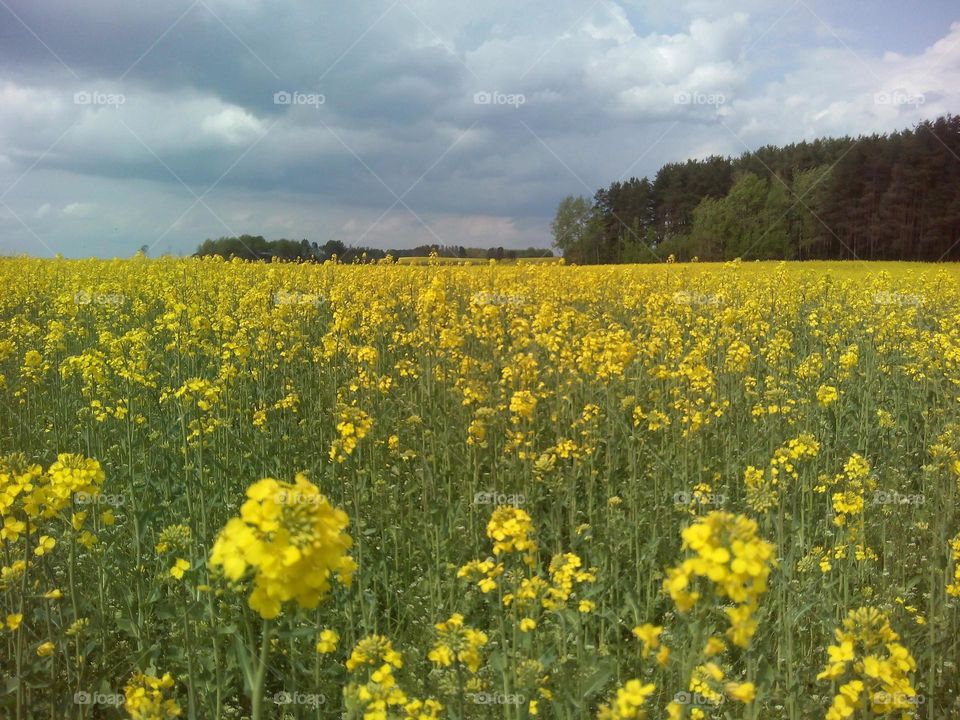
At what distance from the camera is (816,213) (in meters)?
37.3

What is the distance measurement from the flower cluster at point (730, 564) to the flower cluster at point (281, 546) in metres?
0.76

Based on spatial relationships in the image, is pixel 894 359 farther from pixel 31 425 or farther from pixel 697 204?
pixel 697 204

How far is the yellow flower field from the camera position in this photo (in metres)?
1.90

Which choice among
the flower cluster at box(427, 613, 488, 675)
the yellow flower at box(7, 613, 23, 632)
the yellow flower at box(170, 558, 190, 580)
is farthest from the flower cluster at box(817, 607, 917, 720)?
the yellow flower at box(7, 613, 23, 632)

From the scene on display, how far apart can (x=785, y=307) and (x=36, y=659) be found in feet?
32.6

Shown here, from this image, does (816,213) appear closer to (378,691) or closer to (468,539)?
(468,539)

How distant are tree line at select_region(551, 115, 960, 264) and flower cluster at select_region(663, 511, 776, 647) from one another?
32.1 m

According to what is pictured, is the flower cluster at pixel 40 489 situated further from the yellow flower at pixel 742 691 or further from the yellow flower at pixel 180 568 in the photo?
the yellow flower at pixel 742 691

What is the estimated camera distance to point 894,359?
7.20m

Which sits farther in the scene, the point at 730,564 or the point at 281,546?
the point at 730,564

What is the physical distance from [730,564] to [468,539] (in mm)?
2523

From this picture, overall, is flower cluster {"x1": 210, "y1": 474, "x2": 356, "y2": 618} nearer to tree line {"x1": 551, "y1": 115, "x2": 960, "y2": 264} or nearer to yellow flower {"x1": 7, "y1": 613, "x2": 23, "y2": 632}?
yellow flower {"x1": 7, "y1": 613, "x2": 23, "y2": 632}

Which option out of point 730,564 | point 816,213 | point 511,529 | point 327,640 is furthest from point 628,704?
point 816,213

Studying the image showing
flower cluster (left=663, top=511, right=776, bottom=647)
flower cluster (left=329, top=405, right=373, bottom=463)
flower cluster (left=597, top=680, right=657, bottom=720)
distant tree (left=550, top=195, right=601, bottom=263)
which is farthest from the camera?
distant tree (left=550, top=195, right=601, bottom=263)
